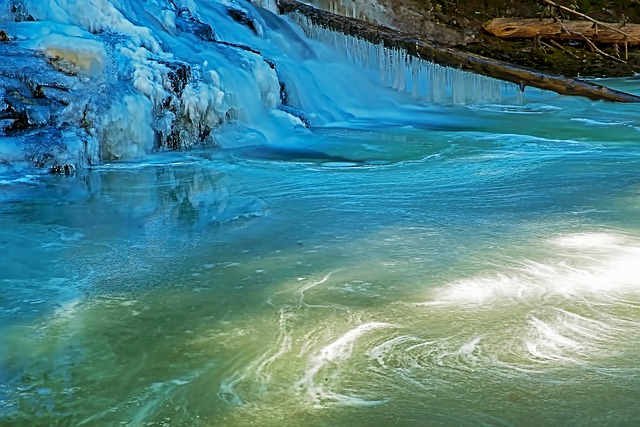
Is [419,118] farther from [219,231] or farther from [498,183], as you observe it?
[219,231]

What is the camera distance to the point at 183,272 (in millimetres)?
3566

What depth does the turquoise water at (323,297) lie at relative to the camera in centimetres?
236

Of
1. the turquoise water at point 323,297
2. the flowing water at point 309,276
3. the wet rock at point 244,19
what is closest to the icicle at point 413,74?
the wet rock at point 244,19

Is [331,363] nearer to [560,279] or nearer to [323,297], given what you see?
[323,297]

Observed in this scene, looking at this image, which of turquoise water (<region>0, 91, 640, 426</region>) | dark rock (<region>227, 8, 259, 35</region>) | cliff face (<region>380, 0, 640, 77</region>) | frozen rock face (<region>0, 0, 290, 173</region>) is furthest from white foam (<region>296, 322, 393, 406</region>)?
cliff face (<region>380, 0, 640, 77</region>)

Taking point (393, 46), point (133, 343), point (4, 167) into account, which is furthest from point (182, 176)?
point (393, 46)

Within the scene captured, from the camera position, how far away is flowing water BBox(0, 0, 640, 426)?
239 centimetres

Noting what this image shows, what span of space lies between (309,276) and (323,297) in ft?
0.92

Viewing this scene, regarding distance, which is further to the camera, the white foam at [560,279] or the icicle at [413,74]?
the icicle at [413,74]

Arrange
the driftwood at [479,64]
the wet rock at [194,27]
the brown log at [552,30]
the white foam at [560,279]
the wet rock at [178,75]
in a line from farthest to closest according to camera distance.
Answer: the brown log at [552,30]
the wet rock at [194,27]
the driftwood at [479,64]
the wet rock at [178,75]
the white foam at [560,279]

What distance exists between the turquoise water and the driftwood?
1.88 m

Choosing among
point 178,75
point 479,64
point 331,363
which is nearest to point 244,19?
point 178,75

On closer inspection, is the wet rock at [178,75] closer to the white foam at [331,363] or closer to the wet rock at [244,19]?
the wet rock at [244,19]

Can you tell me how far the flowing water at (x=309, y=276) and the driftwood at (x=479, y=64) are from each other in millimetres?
647
